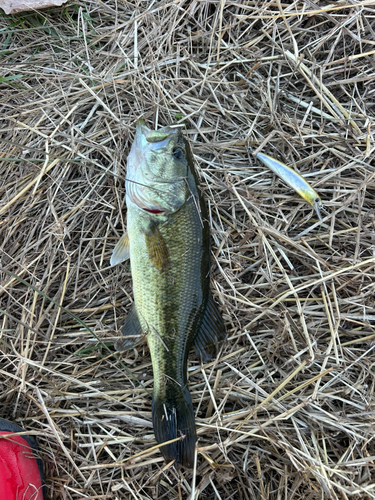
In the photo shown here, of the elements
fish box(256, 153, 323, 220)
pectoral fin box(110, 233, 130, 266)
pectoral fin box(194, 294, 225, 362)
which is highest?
fish box(256, 153, 323, 220)

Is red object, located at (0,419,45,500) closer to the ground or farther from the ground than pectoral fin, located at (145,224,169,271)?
closer to the ground

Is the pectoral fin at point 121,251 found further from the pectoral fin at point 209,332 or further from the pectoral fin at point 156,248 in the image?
the pectoral fin at point 209,332

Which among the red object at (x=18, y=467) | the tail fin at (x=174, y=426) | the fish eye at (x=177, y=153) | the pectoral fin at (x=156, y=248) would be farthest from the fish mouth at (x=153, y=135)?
the red object at (x=18, y=467)

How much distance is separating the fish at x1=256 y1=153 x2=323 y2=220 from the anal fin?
1620 millimetres

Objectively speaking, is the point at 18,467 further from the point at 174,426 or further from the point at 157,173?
the point at 157,173

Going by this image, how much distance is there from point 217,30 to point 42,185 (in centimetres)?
205

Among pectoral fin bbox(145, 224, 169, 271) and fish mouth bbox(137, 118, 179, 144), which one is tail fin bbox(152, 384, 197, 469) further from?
fish mouth bbox(137, 118, 179, 144)

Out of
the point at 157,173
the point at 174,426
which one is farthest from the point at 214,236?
the point at 174,426

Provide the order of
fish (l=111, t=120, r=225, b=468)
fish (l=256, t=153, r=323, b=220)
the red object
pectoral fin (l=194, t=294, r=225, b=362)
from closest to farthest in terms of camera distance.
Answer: the red object < fish (l=111, t=120, r=225, b=468) < pectoral fin (l=194, t=294, r=225, b=362) < fish (l=256, t=153, r=323, b=220)

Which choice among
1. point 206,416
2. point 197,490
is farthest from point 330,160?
point 197,490

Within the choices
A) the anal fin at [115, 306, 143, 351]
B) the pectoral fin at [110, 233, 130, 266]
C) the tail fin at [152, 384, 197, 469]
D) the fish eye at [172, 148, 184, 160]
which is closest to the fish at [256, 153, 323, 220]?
the fish eye at [172, 148, 184, 160]

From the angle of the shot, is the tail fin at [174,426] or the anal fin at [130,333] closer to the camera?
the tail fin at [174,426]

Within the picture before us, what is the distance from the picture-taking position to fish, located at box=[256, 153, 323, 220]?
8.60ft

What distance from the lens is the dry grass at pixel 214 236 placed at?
94.7 inches
